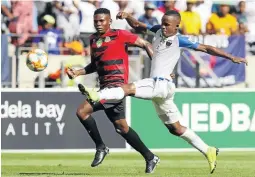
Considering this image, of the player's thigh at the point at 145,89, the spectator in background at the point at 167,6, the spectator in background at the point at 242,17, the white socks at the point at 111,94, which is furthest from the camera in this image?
the spectator in background at the point at 242,17

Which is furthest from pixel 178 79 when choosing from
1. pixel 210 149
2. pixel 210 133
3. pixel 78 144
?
pixel 210 149

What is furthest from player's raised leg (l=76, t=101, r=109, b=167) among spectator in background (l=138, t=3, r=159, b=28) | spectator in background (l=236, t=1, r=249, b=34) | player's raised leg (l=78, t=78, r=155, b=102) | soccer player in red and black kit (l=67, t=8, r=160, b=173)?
spectator in background (l=236, t=1, r=249, b=34)

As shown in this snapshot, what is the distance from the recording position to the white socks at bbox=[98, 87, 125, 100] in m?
10.7

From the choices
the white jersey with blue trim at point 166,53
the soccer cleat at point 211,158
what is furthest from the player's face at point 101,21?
the soccer cleat at point 211,158

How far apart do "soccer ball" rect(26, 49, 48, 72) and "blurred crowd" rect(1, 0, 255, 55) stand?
20.2 ft

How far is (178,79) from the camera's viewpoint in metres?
19.7

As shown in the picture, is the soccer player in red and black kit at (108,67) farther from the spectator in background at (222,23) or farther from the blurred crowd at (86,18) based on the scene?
the spectator in background at (222,23)

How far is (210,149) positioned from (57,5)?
9987mm

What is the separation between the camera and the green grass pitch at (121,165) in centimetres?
1227

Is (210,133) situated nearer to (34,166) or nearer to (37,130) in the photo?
(37,130)

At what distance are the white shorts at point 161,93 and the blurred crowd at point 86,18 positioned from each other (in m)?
8.00

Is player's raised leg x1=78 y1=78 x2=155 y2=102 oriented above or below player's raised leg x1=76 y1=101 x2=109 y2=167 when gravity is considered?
above

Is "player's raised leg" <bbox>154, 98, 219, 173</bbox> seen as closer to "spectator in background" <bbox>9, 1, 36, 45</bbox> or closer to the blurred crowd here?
the blurred crowd

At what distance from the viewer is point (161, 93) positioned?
1144 centimetres
